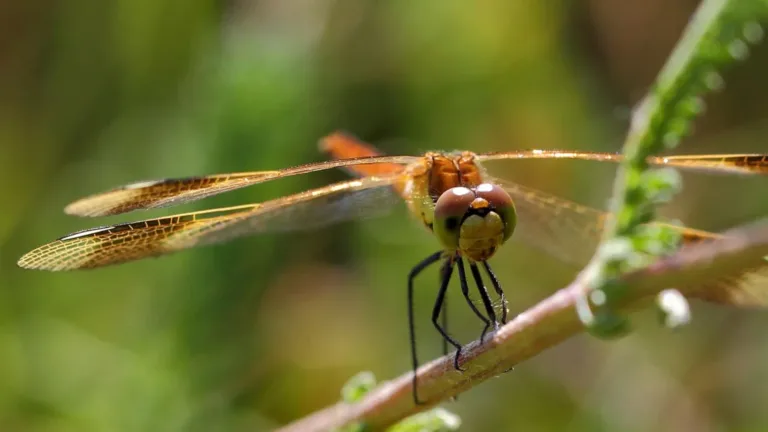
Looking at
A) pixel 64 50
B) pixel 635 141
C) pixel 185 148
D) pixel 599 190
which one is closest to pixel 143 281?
pixel 185 148

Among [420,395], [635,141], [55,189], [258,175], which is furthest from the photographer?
[55,189]

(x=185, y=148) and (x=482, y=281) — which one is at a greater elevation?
(x=185, y=148)

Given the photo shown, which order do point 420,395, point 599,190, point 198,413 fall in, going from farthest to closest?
1. point 599,190
2. point 198,413
3. point 420,395

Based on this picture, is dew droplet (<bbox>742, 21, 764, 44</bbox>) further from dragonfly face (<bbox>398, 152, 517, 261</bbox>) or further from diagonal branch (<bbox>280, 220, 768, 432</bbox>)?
dragonfly face (<bbox>398, 152, 517, 261</bbox>)

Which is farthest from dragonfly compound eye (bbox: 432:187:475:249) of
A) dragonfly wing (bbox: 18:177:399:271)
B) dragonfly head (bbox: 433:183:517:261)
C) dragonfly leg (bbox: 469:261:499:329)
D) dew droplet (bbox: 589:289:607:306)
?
dew droplet (bbox: 589:289:607:306)

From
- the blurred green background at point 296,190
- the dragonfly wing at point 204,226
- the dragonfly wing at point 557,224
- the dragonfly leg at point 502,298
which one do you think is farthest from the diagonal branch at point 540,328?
the blurred green background at point 296,190

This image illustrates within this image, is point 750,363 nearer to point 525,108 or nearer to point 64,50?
point 525,108

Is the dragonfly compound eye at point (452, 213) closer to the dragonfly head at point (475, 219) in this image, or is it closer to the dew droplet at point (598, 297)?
the dragonfly head at point (475, 219)
